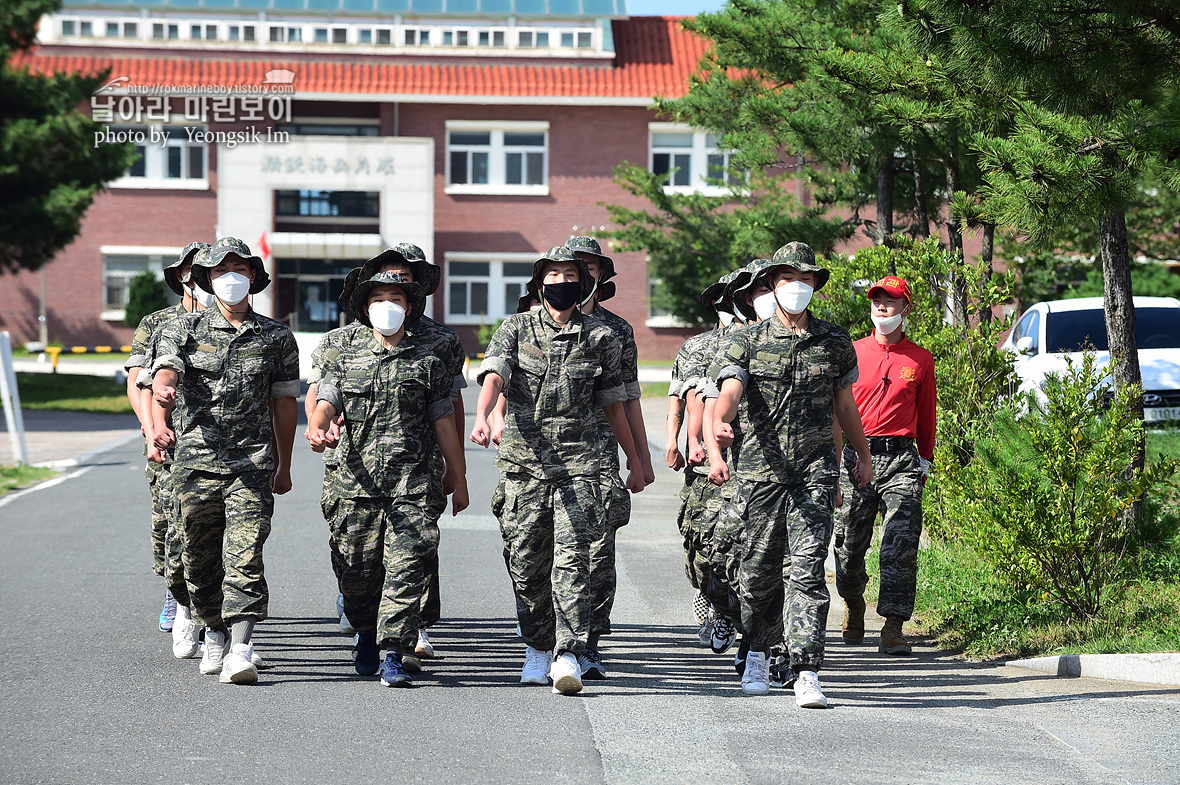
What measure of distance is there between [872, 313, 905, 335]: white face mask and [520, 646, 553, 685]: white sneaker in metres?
2.78

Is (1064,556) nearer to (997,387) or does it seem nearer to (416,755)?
(997,387)

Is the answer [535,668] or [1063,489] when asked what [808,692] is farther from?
[1063,489]

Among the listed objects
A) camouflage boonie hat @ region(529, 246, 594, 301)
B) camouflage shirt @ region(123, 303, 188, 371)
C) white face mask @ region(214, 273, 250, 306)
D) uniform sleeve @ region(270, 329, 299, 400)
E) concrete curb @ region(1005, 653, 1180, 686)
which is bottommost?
concrete curb @ region(1005, 653, 1180, 686)

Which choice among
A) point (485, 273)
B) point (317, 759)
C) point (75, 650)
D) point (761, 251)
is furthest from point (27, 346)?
point (317, 759)

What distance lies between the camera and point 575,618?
669cm

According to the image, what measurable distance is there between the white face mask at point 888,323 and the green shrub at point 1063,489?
92 centimetres

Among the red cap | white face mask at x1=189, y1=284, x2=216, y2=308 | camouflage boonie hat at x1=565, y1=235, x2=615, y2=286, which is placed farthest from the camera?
the red cap

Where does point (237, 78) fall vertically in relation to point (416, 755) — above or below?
above

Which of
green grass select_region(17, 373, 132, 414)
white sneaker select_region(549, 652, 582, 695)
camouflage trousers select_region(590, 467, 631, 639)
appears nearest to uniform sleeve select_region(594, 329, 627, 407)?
camouflage trousers select_region(590, 467, 631, 639)

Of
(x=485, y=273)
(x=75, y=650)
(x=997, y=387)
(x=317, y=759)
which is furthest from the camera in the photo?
(x=485, y=273)

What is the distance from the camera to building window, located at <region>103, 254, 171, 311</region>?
43.1m

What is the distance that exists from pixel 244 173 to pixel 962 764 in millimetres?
37957

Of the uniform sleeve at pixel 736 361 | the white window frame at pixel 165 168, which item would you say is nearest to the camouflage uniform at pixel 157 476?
the uniform sleeve at pixel 736 361

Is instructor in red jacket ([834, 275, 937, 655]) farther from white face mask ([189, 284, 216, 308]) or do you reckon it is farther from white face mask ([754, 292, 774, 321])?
white face mask ([189, 284, 216, 308])
